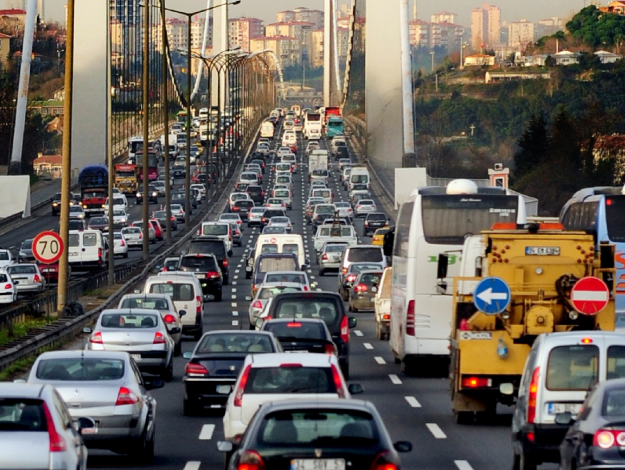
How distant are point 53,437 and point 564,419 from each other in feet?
16.1

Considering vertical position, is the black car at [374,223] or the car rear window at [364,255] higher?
the car rear window at [364,255]

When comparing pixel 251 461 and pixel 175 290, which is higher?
pixel 251 461

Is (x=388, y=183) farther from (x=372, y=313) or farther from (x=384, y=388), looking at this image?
(x=384, y=388)

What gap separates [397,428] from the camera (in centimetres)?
2008

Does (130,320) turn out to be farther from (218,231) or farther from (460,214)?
(218,231)

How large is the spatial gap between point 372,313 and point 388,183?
73876 millimetres

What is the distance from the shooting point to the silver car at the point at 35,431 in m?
11.1

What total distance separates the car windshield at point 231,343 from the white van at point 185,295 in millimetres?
14577

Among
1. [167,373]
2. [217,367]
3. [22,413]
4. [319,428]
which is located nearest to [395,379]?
[167,373]

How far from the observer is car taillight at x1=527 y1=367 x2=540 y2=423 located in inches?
581

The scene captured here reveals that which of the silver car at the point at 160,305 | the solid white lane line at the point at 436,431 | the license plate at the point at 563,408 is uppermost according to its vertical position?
the license plate at the point at 563,408

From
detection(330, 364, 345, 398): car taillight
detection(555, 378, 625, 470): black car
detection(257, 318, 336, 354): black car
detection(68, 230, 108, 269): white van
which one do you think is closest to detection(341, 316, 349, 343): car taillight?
detection(257, 318, 336, 354): black car

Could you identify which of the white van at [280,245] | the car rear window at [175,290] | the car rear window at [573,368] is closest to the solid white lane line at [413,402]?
the car rear window at [573,368]

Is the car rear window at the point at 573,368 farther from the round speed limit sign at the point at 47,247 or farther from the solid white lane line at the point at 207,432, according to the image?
the round speed limit sign at the point at 47,247
